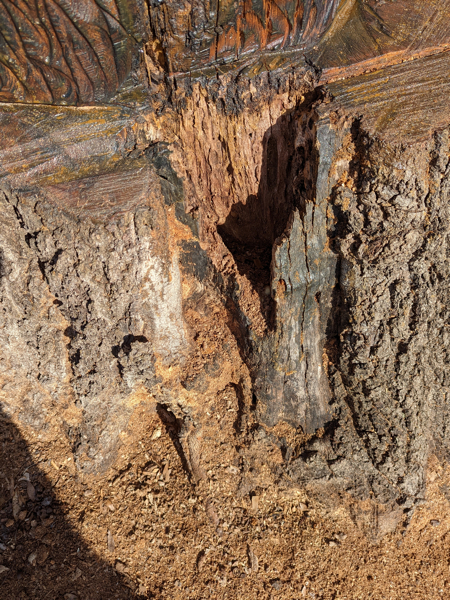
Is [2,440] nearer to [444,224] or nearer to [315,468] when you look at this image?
[315,468]

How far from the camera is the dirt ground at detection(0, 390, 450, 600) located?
8.06 ft

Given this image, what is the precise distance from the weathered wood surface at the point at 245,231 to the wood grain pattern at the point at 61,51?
0.01 meters

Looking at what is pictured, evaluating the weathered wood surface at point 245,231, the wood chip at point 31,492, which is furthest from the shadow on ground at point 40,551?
the weathered wood surface at point 245,231

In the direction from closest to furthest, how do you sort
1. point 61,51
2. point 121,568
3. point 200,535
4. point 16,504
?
point 61,51, point 121,568, point 200,535, point 16,504

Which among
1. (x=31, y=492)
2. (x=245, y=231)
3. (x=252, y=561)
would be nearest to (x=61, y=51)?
(x=245, y=231)

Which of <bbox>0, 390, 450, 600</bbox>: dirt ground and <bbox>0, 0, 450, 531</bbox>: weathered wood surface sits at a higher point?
<bbox>0, 0, 450, 531</bbox>: weathered wood surface

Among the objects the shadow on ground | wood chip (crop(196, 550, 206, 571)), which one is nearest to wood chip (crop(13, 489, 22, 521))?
the shadow on ground

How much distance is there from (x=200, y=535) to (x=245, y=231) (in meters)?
1.99

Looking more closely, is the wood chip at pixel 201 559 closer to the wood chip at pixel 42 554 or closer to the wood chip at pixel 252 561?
the wood chip at pixel 252 561

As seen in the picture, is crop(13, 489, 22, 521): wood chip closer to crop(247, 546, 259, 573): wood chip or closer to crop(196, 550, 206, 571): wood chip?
crop(196, 550, 206, 571): wood chip

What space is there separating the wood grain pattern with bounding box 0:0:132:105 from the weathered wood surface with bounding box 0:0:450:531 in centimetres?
1

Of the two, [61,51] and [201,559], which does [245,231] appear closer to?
[61,51]

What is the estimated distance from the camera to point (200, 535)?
2.59 metres

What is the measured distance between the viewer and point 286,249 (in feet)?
6.86
